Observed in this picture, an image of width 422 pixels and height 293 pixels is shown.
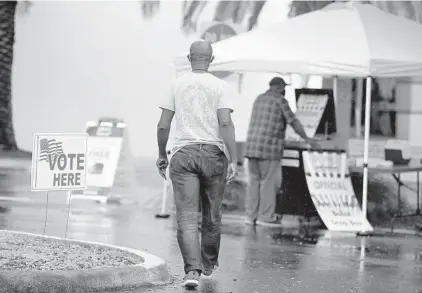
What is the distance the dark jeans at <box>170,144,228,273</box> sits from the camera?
923 centimetres

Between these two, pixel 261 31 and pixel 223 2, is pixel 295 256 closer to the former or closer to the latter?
pixel 261 31

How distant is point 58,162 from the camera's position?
36.9ft

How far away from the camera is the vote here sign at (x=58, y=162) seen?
1105 cm

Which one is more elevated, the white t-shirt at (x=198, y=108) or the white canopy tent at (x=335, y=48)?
the white canopy tent at (x=335, y=48)

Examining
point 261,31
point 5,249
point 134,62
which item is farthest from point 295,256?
point 134,62

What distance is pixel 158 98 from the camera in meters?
18.5

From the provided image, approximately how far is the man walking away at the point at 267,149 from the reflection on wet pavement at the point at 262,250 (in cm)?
45

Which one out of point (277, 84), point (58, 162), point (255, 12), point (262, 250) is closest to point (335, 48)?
point (277, 84)

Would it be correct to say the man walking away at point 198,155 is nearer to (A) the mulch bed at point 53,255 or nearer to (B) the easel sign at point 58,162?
(A) the mulch bed at point 53,255

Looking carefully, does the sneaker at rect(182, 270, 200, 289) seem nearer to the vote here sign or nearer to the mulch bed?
the mulch bed

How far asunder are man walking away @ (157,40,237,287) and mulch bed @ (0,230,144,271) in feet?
2.40

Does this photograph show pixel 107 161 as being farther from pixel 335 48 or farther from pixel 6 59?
pixel 335 48

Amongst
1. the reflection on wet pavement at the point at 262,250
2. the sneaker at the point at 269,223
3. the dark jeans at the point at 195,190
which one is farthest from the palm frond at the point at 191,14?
the dark jeans at the point at 195,190

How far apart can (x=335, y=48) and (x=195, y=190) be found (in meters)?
6.07
